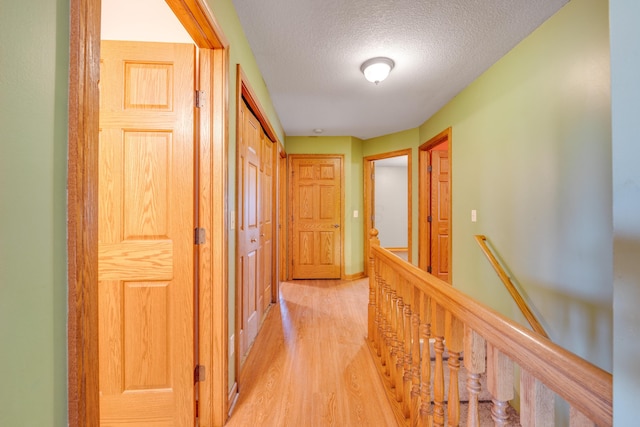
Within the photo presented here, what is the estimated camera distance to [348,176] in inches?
172

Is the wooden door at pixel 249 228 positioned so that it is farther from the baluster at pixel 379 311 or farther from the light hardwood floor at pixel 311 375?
the baluster at pixel 379 311

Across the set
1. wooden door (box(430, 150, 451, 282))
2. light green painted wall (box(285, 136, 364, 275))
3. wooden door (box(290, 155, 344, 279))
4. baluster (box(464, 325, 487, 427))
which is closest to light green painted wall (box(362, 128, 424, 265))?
wooden door (box(430, 150, 451, 282))

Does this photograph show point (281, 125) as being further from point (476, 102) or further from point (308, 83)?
point (476, 102)

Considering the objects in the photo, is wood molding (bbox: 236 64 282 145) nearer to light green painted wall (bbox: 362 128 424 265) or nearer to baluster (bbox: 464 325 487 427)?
baluster (bbox: 464 325 487 427)

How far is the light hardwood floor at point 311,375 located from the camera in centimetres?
149

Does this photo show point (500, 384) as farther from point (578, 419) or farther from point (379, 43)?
point (379, 43)

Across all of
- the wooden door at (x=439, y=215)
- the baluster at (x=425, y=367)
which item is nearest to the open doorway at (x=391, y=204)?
the wooden door at (x=439, y=215)

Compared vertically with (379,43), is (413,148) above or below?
below

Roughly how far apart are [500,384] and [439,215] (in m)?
3.48

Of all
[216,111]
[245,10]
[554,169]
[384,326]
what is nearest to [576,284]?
[554,169]

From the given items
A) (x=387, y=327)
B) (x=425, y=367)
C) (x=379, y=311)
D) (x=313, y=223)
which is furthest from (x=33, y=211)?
(x=313, y=223)

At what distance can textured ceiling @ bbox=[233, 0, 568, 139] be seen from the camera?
5.31 feet

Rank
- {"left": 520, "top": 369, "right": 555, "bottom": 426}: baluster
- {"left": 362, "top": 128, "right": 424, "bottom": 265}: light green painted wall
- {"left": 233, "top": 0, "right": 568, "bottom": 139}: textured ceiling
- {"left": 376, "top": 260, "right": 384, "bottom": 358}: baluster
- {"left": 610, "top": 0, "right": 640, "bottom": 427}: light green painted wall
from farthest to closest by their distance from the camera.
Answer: {"left": 362, "top": 128, "right": 424, "bottom": 265}: light green painted wall < {"left": 376, "top": 260, "right": 384, "bottom": 358}: baluster < {"left": 233, "top": 0, "right": 568, "bottom": 139}: textured ceiling < {"left": 520, "top": 369, "right": 555, "bottom": 426}: baluster < {"left": 610, "top": 0, "right": 640, "bottom": 427}: light green painted wall

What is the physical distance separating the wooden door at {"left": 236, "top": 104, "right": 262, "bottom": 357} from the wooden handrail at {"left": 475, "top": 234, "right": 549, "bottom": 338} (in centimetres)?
198
